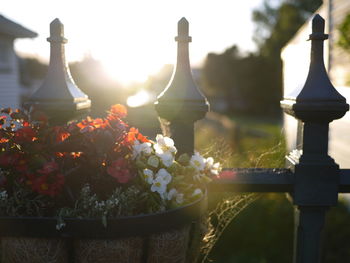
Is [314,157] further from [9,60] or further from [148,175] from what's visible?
[9,60]

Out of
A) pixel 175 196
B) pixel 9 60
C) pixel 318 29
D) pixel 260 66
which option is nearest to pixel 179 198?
pixel 175 196

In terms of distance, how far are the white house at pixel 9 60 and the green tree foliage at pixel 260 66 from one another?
2484cm

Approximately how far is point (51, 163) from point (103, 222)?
0.92 ft

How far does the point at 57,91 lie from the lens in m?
1.89

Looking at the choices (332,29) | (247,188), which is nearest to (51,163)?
(247,188)

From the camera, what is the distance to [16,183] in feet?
4.68

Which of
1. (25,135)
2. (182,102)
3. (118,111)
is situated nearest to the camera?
(25,135)

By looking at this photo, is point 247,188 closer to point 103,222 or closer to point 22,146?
point 103,222

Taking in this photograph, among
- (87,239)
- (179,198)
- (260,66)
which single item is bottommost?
(87,239)

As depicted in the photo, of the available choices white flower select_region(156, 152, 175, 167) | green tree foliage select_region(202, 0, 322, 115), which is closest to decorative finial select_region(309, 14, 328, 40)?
white flower select_region(156, 152, 175, 167)

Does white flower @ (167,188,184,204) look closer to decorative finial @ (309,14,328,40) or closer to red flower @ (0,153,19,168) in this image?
red flower @ (0,153,19,168)

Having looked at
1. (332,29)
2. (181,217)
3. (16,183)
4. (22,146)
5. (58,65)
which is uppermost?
(332,29)

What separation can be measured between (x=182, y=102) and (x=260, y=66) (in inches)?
1493

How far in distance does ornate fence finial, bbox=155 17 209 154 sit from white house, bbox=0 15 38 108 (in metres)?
12.0
